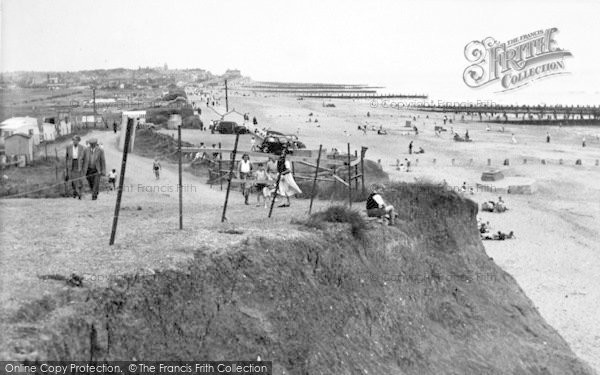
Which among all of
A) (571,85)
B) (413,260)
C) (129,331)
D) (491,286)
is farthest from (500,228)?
(571,85)

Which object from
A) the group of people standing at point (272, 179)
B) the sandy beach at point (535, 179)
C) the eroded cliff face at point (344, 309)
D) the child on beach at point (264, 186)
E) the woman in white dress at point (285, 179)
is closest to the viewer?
the eroded cliff face at point (344, 309)

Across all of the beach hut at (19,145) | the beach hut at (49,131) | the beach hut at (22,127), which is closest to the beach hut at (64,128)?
the beach hut at (49,131)

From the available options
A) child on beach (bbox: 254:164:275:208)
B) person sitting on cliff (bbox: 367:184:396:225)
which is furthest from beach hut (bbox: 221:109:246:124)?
person sitting on cliff (bbox: 367:184:396:225)

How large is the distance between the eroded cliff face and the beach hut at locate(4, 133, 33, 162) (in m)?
17.1

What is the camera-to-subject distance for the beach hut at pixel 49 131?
33.1 meters

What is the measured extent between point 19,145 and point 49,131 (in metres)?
9.61

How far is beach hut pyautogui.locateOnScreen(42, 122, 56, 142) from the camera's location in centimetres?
3312

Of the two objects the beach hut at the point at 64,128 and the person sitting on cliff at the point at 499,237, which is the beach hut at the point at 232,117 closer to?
the beach hut at the point at 64,128

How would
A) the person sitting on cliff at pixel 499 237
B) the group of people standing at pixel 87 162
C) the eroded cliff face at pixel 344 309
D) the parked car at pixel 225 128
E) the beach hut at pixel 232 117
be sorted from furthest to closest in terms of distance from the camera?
the beach hut at pixel 232 117, the parked car at pixel 225 128, the person sitting on cliff at pixel 499 237, the group of people standing at pixel 87 162, the eroded cliff face at pixel 344 309

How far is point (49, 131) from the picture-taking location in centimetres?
3409

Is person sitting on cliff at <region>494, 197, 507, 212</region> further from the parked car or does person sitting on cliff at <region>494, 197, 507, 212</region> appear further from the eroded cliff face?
the parked car

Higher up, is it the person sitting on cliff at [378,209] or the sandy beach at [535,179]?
the person sitting on cliff at [378,209]

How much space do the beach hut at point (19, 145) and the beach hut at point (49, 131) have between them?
7980 mm

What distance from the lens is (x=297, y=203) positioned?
1478cm
